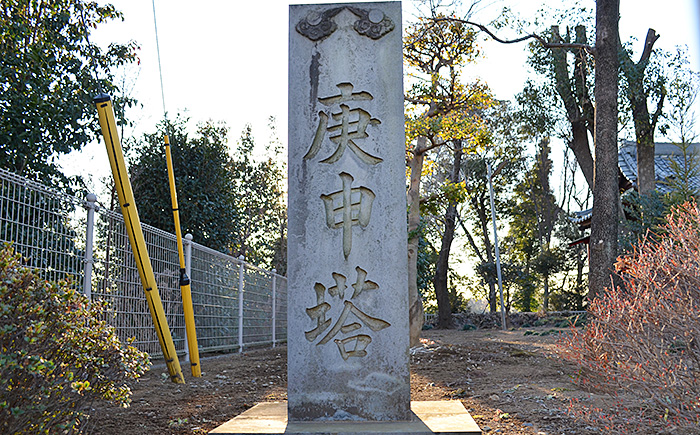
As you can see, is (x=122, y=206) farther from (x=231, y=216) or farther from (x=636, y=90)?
(x=636, y=90)

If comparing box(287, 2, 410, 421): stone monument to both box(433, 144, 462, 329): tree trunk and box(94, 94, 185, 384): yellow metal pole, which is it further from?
box(433, 144, 462, 329): tree trunk

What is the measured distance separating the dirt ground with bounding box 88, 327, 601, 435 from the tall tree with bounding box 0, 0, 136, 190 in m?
2.84

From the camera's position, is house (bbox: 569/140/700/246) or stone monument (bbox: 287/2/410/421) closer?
stone monument (bbox: 287/2/410/421)

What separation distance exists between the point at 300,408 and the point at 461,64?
25.8 feet

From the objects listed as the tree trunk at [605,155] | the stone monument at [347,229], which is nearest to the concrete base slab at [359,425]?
the stone monument at [347,229]

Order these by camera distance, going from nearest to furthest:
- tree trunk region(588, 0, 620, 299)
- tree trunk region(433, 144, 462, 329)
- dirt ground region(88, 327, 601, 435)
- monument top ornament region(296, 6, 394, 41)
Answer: monument top ornament region(296, 6, 394, 41) → dirt ground region(88, 327, 601, 435) → tree trunk region(588, 0, 620, 299) → tree trunk region(433, 144, 462, 329)

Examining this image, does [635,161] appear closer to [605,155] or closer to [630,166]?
[630,166]

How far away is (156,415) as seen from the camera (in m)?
4.22

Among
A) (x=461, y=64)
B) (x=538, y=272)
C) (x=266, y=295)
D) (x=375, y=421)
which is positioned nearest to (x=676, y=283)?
(x=375, y=421)

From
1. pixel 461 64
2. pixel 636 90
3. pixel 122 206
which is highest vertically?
pixel 636 90

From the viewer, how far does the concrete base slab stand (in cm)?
301

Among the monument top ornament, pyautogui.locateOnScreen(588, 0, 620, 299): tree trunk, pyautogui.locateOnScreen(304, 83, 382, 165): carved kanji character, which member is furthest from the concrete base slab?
pyautogui.locateOnScreen(588, 0, 620, 299): tree trunk

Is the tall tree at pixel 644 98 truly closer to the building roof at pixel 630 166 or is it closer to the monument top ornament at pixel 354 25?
the building roof at pixel 630 166

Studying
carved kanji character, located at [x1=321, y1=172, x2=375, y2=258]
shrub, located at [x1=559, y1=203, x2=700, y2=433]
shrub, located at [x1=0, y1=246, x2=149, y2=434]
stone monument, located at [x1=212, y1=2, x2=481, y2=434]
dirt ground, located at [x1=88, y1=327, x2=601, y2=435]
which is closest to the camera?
shrub, located at [x1=0, y1=246, x2=149, y2=434]
